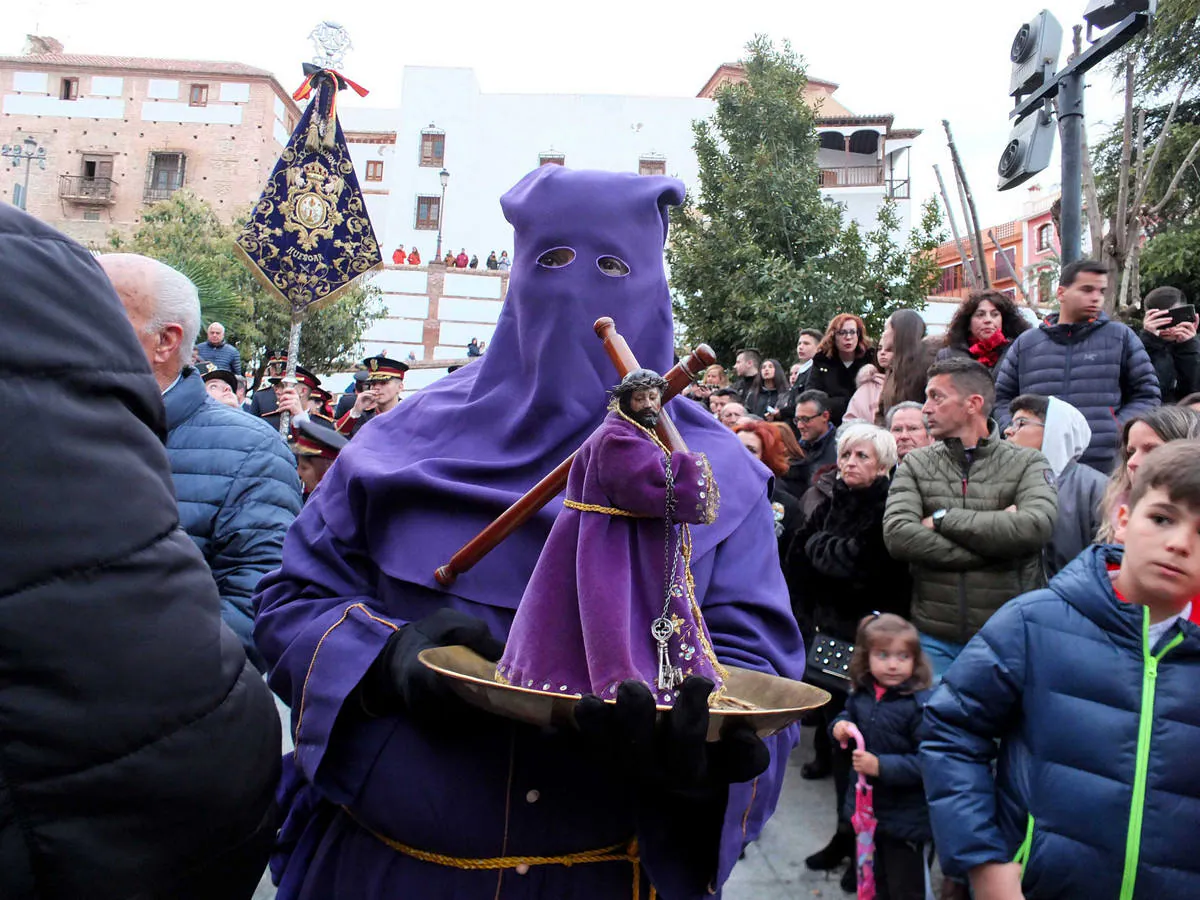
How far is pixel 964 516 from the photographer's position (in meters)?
3.97

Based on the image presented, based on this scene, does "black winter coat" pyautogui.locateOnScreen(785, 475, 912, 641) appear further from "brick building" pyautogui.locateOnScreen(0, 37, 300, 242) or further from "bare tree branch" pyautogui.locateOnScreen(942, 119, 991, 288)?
"brick building" pyautogui.locateOnScreen(0, 37, 300, 242)

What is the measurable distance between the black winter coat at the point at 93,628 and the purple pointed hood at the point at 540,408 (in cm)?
82

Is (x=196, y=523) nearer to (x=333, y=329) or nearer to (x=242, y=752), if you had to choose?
(x=242, y=752)

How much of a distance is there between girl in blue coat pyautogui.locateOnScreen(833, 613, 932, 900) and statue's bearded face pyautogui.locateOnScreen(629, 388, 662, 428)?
257 cm

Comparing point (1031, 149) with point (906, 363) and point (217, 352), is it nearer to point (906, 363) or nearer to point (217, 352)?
point (906, 363)

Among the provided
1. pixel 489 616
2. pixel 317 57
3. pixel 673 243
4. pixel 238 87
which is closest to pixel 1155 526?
pixel 489 616

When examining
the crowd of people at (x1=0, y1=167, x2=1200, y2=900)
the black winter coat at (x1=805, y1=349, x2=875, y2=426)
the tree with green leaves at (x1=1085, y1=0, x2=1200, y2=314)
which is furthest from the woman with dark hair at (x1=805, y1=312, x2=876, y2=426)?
the tree with green leaves at (x1=1085, y1=0, x2=1200, y2=314)

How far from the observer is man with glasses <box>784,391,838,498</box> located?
6.12 metres

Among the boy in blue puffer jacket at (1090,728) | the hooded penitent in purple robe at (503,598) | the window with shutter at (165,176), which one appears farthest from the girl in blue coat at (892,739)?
the window with shutter at (165,176)

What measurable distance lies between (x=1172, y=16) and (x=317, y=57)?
601 inches

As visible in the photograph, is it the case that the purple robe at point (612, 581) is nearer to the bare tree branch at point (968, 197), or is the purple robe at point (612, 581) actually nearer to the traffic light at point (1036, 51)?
the traffic light at point (1036, 51)

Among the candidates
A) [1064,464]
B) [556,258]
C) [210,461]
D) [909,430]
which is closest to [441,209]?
[909,430]

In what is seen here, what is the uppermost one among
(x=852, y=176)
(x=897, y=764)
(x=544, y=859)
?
(x=852, y=176)

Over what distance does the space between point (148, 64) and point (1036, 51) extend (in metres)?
47.0
